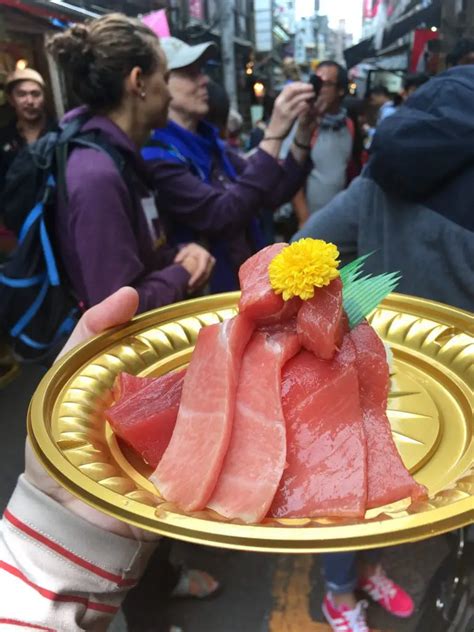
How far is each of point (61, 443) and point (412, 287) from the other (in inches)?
43.9

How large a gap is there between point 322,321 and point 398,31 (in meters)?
3.41

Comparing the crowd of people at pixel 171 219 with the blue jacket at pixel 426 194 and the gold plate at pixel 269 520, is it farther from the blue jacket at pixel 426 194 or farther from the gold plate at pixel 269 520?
the gold plate at pixel 269 520

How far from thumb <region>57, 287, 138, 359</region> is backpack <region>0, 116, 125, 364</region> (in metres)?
0.60

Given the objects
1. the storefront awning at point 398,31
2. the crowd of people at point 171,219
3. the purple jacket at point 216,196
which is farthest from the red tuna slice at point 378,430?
the storefront awning at point 398,31

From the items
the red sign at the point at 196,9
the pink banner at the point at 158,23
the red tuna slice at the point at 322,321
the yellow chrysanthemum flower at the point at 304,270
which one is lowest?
the red tuna slice at the point at 322,321

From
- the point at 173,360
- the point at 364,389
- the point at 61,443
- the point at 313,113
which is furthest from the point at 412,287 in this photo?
the point at 313,113

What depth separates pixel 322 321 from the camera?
877mm

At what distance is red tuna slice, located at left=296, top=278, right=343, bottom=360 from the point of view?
2.88 ft

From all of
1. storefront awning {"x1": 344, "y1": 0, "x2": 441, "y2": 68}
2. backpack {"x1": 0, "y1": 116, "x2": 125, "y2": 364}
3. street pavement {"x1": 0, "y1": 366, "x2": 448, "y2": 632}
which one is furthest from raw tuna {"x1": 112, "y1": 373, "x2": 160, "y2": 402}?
storefront awning {"x1": 344, "y1": 0, "x2": 441, "y2": 68}

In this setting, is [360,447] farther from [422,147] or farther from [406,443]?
[422,147]

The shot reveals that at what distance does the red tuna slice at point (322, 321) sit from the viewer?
0.88 metres

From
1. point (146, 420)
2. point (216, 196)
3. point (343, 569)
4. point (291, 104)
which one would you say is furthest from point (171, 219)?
point (343, 569)

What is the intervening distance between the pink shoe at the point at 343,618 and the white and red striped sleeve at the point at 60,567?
1.31 feet

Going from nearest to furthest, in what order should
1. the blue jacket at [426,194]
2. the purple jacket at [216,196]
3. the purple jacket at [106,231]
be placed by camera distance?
the blue jacket at [426,194]
the purple jacket at [106,231]
the purple jacket at [216,196]
